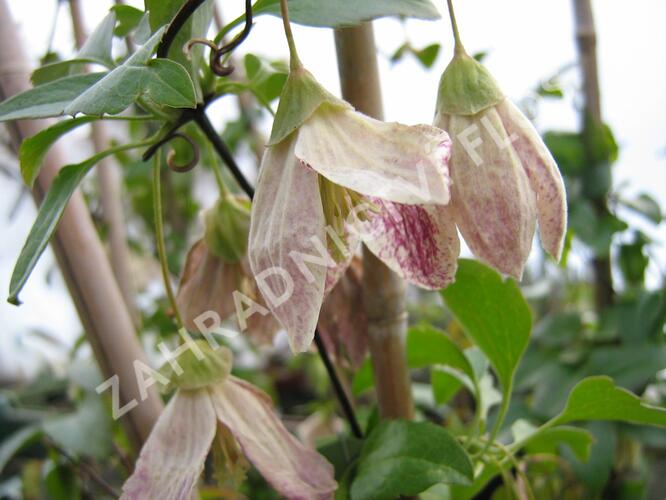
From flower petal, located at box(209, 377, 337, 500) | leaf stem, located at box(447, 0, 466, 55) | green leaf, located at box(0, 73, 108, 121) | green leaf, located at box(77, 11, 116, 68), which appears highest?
green leaf, located at box(77, 11, 116, 68)

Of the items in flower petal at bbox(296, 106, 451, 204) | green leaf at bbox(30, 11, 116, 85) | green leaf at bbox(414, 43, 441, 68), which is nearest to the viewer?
flower petal at bbox(296, 106, 451, 204)

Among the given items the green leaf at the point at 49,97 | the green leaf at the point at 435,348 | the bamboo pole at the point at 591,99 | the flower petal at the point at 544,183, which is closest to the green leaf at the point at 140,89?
the green leaf at the point at 49,97

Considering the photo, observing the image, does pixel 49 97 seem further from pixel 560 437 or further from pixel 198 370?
pixel 560 437

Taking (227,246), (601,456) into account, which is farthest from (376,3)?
(601,456)

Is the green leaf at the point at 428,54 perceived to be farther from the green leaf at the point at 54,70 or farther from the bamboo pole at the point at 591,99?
the green leaf at the point at 54,70

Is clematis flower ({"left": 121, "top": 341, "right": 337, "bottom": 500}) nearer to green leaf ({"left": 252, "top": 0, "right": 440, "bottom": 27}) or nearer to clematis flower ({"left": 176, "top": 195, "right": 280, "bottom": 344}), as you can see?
clematis flower ({"left": 176, "top": 195, "right": 280, "bottom": 344})

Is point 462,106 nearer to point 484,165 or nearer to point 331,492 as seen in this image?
point 484,165

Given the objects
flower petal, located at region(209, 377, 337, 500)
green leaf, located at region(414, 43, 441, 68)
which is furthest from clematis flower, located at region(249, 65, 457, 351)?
green leaf, located at region(414, 43, 441, 68)
